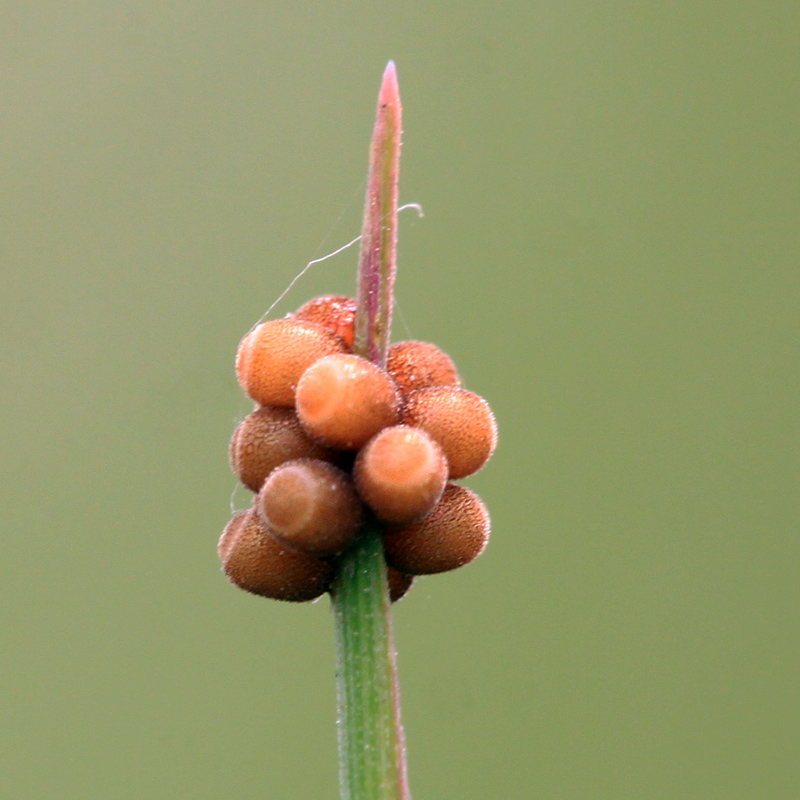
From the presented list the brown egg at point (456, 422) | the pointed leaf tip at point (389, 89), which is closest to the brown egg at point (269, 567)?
the brown egg at point (456, 422)

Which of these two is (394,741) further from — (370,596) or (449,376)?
(449,376)

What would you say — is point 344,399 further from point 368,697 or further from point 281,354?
point 368,697

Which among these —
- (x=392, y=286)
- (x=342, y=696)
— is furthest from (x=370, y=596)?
(x=392, y=286)

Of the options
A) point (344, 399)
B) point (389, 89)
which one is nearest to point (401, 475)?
point (344, 399)

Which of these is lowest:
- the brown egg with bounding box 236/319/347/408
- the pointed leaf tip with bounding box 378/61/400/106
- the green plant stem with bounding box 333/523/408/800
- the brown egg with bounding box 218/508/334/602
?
the green plant stem with bounding box 333/523/408/800

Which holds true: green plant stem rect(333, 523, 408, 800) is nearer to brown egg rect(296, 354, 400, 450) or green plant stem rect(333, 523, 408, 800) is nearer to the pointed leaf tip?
brown egg rect(296, 354, 400, 450)

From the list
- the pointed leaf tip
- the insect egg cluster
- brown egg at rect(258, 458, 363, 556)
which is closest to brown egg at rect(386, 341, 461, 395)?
the insect egg cluster
